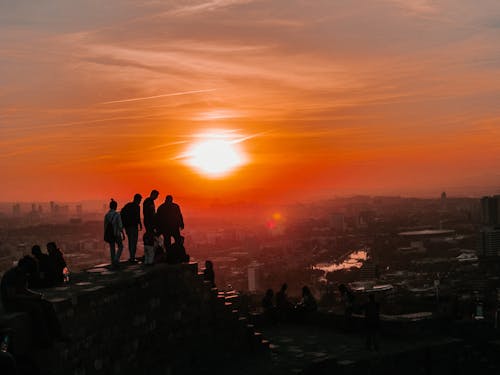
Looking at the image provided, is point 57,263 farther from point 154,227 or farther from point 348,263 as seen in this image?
point 348,263

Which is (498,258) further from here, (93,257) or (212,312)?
(212,312)

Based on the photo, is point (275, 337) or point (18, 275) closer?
point (18, 275)

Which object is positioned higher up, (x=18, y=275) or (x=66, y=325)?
(x=18, y=275)

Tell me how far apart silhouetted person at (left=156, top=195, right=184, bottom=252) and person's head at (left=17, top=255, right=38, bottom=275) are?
4.36m

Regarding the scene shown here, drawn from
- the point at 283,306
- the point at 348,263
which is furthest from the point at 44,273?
the point at 348,263

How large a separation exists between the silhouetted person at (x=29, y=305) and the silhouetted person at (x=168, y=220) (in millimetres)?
5844

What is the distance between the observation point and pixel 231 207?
615 feet

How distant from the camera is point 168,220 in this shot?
14492mm

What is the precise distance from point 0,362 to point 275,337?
1127cm

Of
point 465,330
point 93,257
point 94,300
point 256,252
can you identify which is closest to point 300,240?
point 256,252

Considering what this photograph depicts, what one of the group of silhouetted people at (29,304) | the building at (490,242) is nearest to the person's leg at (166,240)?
the group of silhouetted people at (29,304)

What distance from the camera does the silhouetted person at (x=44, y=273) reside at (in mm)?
10875

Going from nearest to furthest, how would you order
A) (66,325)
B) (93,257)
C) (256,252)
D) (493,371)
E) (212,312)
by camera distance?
(66,325) → (212,312) → (493,371) → (93,257) → (256,252)

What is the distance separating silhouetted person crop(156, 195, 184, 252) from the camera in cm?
1446
